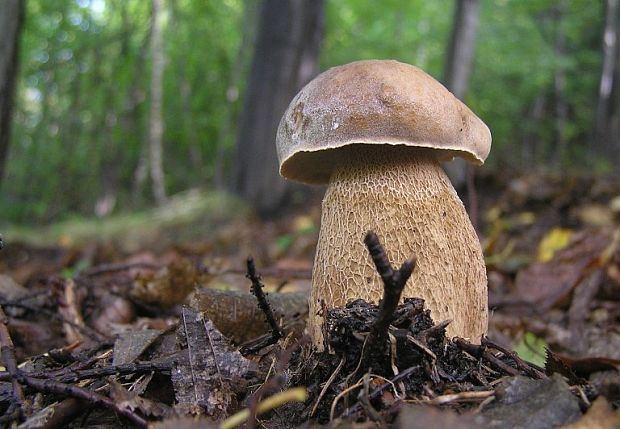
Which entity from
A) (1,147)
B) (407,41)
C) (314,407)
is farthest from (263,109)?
(407,41)

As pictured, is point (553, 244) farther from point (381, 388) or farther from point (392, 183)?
point (381, 388)

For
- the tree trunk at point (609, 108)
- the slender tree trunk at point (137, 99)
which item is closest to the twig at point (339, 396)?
the slender tree trunk at point (137, 99)

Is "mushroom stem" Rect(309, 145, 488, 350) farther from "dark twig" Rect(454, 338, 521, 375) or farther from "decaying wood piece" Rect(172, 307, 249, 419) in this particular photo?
"decaying wood piece" Rect(172, 307, 249, 419)

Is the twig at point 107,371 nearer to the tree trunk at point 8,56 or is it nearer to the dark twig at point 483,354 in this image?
the dark twig at point 483,354

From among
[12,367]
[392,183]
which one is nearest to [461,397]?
[392,183]

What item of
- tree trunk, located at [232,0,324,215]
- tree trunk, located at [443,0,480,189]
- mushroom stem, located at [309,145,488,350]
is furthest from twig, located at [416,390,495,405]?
tree trunk, located at [232,0,324,215]

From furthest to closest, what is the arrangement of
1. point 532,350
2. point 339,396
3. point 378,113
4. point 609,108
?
point 609,108
point 532,350
point 378,113
point 339,396

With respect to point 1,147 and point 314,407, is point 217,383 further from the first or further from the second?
point 1,147
